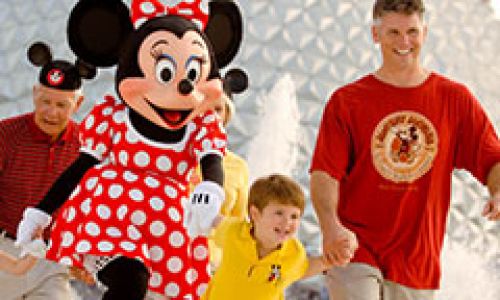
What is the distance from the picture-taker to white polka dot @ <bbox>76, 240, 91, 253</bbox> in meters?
2.81

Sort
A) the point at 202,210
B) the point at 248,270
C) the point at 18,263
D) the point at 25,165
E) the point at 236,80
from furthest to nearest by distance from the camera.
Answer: the point at 236,80 → the point at 25,165 → the point at 18,263 → the point at 248,270 → the point at 202,210

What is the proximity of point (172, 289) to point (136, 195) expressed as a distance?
1.04 ft

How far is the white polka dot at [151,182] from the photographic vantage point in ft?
9.66

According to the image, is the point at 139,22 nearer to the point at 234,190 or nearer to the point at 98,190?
the point at 98,190

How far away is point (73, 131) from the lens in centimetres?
408

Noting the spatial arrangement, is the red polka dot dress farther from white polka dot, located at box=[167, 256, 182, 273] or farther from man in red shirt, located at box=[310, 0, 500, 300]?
man in red shirt, located at box=[310, 0, 500, 300]

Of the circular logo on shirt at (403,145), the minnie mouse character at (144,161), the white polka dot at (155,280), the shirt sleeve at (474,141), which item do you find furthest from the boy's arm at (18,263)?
the shirt sleeve at (474,141)

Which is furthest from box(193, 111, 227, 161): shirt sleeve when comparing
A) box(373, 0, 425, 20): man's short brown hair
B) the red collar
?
the red collar

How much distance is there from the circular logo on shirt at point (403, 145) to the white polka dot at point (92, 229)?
37.7 inches

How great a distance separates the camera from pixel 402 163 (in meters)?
3.11

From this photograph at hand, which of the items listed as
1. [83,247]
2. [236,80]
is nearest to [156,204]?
[83,247]

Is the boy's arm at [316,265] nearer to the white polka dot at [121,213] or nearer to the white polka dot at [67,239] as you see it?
the white polka dot at [121,213]

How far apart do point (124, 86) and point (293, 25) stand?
5.96 metres

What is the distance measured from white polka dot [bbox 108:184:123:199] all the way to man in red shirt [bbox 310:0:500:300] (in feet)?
2.12
